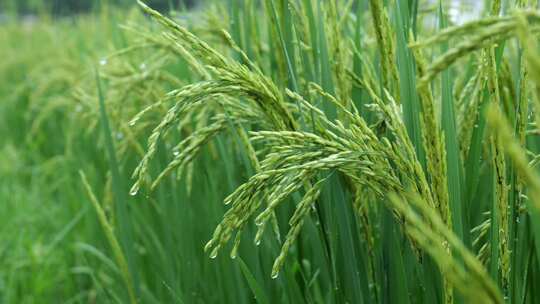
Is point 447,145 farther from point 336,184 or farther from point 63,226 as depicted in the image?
point 63,226

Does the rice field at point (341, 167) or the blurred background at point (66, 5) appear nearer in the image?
the rice field at point (341, 167)

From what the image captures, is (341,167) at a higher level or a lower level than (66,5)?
lower

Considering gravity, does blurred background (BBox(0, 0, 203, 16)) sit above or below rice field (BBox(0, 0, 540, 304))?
above

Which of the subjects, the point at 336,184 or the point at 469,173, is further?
the point at 469,173

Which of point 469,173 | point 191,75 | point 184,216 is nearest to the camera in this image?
point 469,173

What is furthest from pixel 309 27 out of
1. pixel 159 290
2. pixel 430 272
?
pixel 159 290

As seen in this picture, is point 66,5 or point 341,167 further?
point 66,5

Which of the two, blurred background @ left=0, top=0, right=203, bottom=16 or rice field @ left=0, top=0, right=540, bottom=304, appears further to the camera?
blurred background @ left=0, top=0, right=203, bottom=16

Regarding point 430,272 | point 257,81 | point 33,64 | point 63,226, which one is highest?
point 33,64

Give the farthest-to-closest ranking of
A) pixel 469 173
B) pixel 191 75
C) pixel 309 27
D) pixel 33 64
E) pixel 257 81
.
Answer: pixel 33 64 < pixel 191 75 < pixel 309 27 < pixel 469 173 < pixel 257 81

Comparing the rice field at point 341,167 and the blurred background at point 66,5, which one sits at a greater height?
the blurred background at point 66,5

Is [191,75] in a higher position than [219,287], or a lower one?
higher
